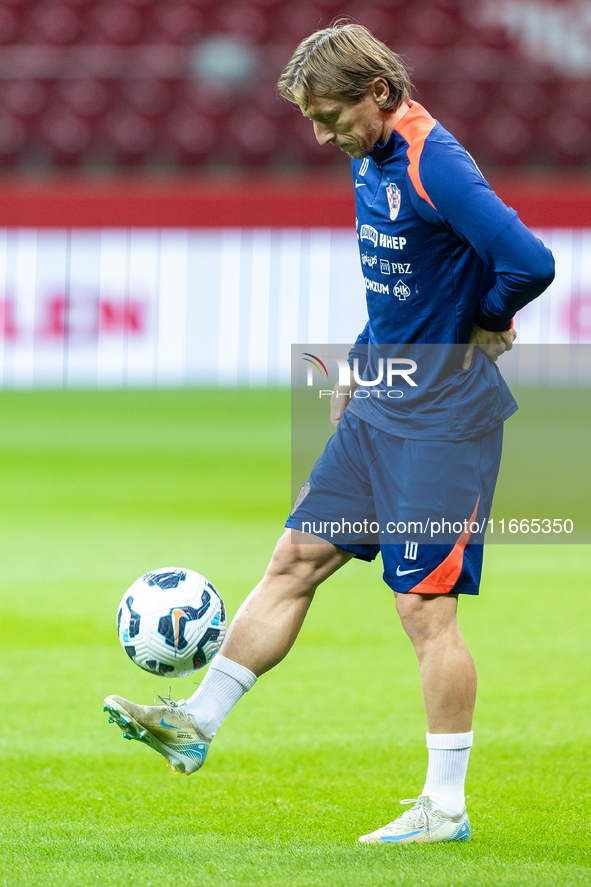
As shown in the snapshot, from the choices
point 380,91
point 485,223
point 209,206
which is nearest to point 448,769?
point 485,223

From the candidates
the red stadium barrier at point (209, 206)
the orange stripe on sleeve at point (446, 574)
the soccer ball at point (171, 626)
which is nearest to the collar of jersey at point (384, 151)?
the orange stripe on sleeve at point (446, 574)

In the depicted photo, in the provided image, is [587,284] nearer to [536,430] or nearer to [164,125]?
[536,430]

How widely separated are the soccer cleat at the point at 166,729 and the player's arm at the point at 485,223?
1.32 meters

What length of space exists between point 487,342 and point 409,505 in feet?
1.52

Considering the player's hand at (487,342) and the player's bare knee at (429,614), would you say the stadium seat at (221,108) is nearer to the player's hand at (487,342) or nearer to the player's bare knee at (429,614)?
the player's hand at (487,342)

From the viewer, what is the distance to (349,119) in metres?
2.91

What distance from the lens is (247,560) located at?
7184mm

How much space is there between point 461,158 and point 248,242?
971 cm

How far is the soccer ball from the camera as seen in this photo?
3129 mm

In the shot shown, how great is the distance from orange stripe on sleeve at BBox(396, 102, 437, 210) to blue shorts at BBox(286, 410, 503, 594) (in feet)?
2.04

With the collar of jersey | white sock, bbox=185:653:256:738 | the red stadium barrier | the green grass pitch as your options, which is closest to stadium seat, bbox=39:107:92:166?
the red stadium barrier

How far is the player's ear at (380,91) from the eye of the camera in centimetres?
289

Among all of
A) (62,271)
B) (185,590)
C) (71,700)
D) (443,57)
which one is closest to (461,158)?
(185,590)

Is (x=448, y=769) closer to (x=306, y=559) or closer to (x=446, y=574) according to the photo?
(x=446, y=574)
